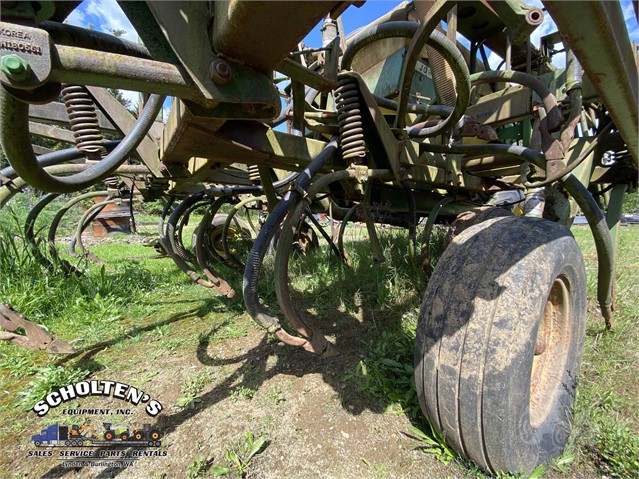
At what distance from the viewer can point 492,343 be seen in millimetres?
1128

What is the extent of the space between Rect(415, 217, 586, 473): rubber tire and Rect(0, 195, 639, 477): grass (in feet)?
0.51

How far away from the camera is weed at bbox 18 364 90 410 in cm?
184

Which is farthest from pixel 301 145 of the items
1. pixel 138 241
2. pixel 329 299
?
pixel 138 241

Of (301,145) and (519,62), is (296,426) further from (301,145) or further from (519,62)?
(519,62)

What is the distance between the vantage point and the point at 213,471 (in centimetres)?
132

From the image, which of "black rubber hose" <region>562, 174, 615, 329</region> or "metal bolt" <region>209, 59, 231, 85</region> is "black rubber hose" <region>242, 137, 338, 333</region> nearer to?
"metal bolt" <region>209, 59, 231, 85</region>

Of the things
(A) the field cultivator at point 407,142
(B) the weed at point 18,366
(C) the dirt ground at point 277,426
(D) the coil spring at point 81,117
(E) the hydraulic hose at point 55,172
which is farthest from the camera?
(B) the weed at point 18,366

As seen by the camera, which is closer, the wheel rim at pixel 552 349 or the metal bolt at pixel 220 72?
the metal bolt at pixel 220 72

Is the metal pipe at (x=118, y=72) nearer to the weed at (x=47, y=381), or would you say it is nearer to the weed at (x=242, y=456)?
the weed at (x=242, y=456)

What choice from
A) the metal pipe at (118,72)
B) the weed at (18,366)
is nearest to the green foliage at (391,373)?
the metal pipe at (118,72)

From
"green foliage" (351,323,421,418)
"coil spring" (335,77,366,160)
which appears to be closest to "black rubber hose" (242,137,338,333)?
"coil spring" (335,77,366,160)

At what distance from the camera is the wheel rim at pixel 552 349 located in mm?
1457

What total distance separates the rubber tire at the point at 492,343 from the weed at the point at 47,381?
2.04 m

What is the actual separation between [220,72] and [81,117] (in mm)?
592
